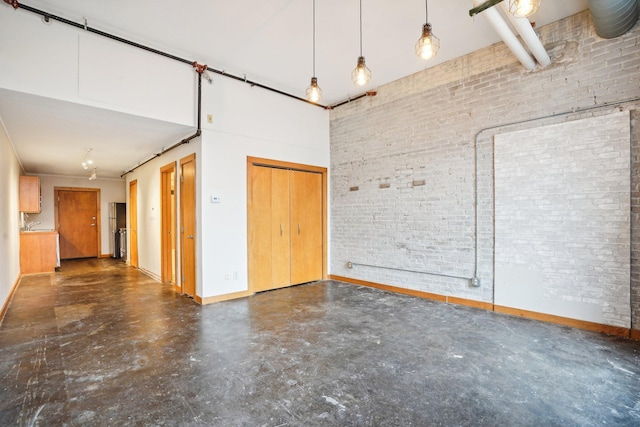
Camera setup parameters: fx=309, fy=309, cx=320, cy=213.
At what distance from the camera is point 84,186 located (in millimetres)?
9742

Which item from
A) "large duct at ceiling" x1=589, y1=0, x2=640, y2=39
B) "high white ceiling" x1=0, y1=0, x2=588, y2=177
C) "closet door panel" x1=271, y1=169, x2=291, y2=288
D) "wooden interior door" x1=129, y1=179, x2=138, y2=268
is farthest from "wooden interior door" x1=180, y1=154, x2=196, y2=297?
"large duct at ceiling" x1=589, y1=0, x2=640, y2=39

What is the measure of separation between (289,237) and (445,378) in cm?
371

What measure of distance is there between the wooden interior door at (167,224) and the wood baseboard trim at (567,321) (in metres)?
5.56

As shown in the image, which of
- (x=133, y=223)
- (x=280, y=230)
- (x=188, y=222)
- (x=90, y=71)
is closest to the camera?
(x=90, y=71)

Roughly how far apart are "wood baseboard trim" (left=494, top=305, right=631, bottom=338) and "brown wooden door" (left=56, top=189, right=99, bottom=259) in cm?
1132

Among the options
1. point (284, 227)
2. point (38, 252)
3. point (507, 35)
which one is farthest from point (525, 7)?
point (38, 252)

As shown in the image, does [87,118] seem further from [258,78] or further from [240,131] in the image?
[258,78]

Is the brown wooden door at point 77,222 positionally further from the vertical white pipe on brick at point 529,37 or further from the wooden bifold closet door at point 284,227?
the vertical white pipe on brick at point 529,37

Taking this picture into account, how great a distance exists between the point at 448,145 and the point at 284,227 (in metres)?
3.03

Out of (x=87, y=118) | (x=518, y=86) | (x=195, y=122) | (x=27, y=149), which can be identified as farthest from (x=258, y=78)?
(x=27, y=149)

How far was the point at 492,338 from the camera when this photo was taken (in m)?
3.23

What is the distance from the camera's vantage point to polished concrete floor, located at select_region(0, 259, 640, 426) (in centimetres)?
202

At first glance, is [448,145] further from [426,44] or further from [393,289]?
[393,289]

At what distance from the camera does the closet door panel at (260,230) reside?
5152 mm
